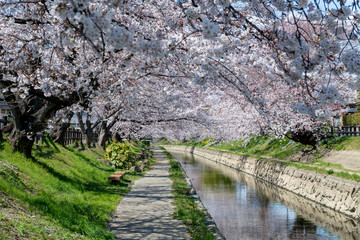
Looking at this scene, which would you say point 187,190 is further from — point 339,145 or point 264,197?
point 339,145

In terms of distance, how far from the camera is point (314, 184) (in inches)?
658

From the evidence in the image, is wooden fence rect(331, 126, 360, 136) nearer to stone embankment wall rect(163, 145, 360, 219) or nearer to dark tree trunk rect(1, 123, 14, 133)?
stone embankment wall rect(163, 145, 360, 219)

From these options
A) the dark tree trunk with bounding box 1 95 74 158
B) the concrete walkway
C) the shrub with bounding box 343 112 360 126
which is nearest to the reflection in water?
the concrete walkway

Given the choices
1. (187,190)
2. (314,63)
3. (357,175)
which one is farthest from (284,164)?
(314,63)

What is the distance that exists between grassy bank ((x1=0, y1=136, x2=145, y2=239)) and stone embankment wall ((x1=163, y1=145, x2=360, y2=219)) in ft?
25.6

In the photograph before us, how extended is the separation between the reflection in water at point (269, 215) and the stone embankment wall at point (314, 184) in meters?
0.32

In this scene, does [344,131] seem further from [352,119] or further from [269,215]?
[269,215]

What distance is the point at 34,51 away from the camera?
8562 millimetres

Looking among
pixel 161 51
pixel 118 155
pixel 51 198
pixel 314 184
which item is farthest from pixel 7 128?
pixel 314 184

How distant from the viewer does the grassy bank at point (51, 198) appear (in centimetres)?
616

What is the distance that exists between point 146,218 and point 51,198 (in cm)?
222

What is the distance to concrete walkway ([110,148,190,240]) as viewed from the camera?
25.0ft

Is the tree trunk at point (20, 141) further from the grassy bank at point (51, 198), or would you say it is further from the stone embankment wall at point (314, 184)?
the stone embankment wall at point (314, 184)

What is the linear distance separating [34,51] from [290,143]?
23064 mm
